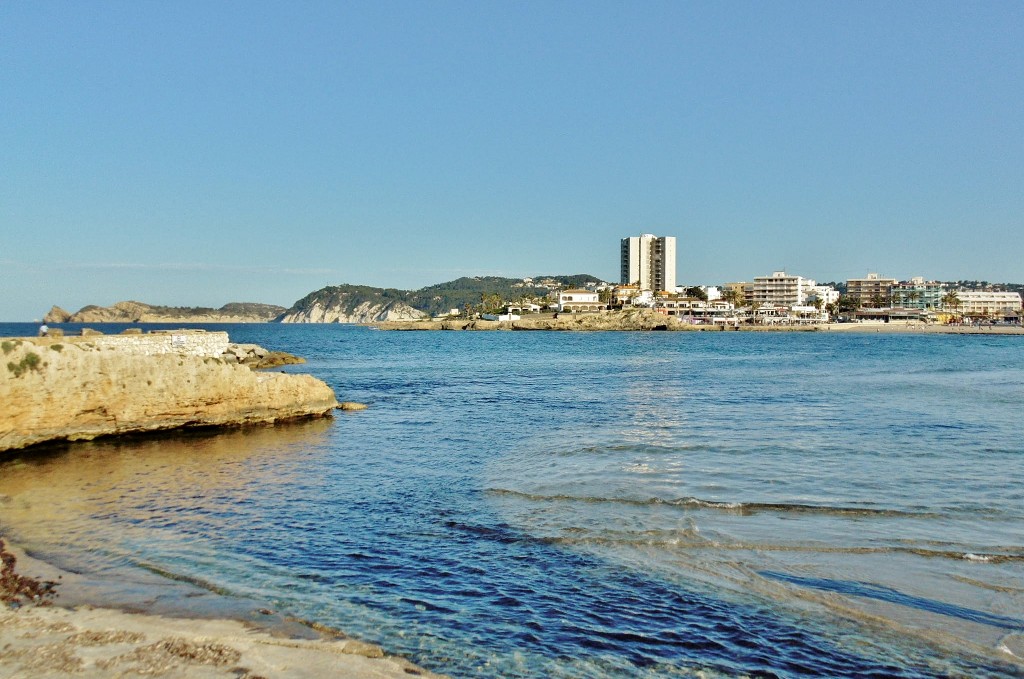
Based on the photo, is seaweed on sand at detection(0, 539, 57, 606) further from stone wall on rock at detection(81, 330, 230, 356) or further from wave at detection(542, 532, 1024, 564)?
stone wall on rock at detection(81, 330, 230, 356)

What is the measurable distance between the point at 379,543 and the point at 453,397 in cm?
2321

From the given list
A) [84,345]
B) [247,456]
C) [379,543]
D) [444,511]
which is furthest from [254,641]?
[84,345]

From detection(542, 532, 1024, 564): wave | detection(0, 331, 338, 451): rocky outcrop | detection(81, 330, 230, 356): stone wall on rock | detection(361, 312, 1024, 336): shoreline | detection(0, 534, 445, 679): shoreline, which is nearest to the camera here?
detection(0, 534, 445, 679): shoreline

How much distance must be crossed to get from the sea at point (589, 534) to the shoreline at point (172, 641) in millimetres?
331

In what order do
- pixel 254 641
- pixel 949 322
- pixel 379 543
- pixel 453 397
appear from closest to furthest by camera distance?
pixel 254 641 < pixel 379 543 < pixel 453 397 < pixel 949 322

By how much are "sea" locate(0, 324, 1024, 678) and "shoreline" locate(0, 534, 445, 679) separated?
33 cm

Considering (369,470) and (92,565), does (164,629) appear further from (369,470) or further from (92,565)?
(369,470)

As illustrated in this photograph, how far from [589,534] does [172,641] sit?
21.9ft

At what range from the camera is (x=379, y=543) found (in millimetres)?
11367

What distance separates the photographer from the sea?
784cm

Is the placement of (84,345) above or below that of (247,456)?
above

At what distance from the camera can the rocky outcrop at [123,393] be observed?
19.0 meters

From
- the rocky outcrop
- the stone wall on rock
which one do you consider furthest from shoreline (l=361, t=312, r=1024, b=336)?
the rocky outcrop

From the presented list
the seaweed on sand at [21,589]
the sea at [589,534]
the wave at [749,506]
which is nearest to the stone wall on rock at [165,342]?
the sea at [589,534]
